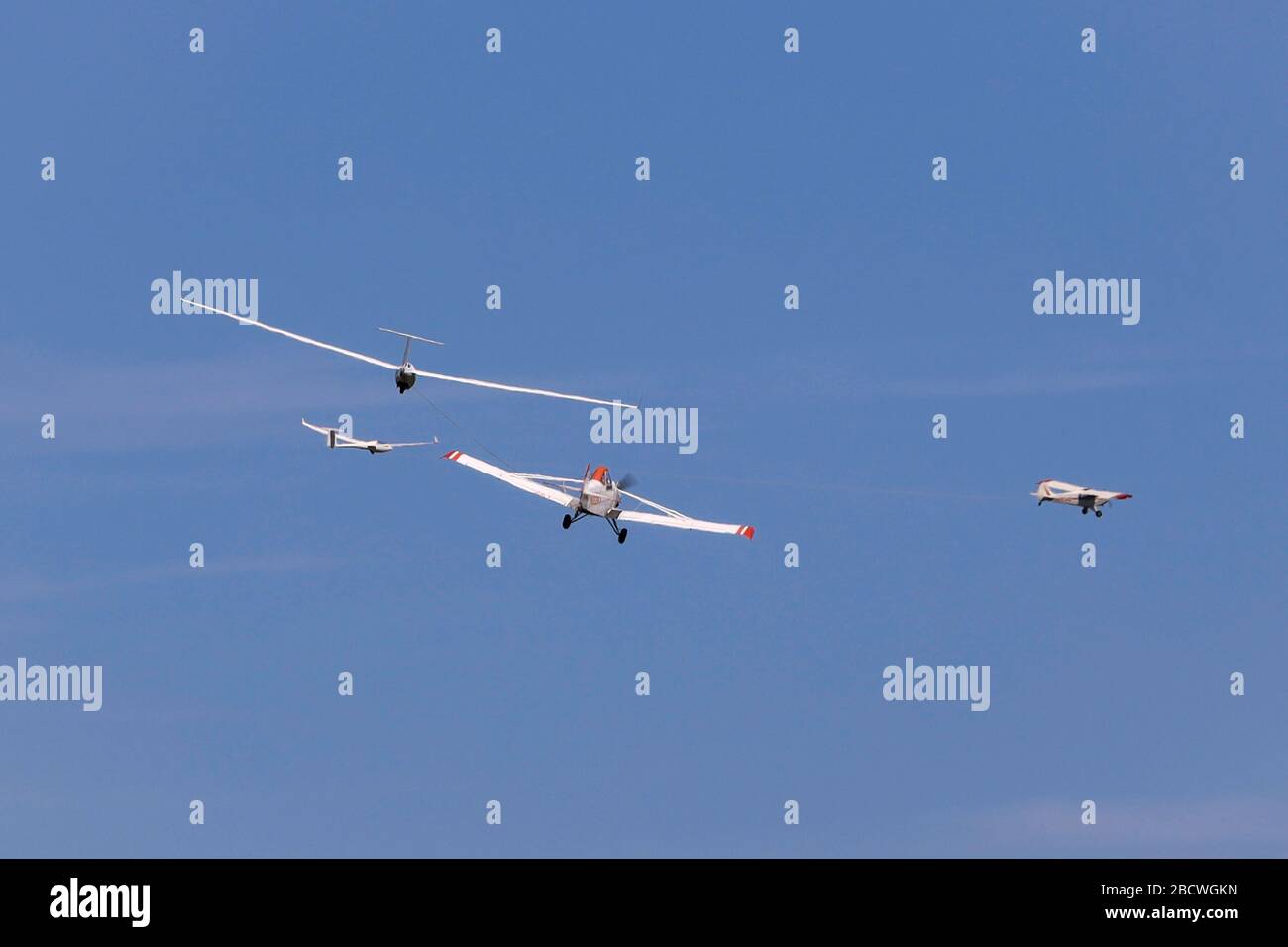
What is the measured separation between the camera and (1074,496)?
641ft

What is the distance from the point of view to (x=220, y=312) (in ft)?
626

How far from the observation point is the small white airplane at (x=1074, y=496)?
637 ft

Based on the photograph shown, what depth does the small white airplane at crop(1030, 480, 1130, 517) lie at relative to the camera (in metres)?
194
